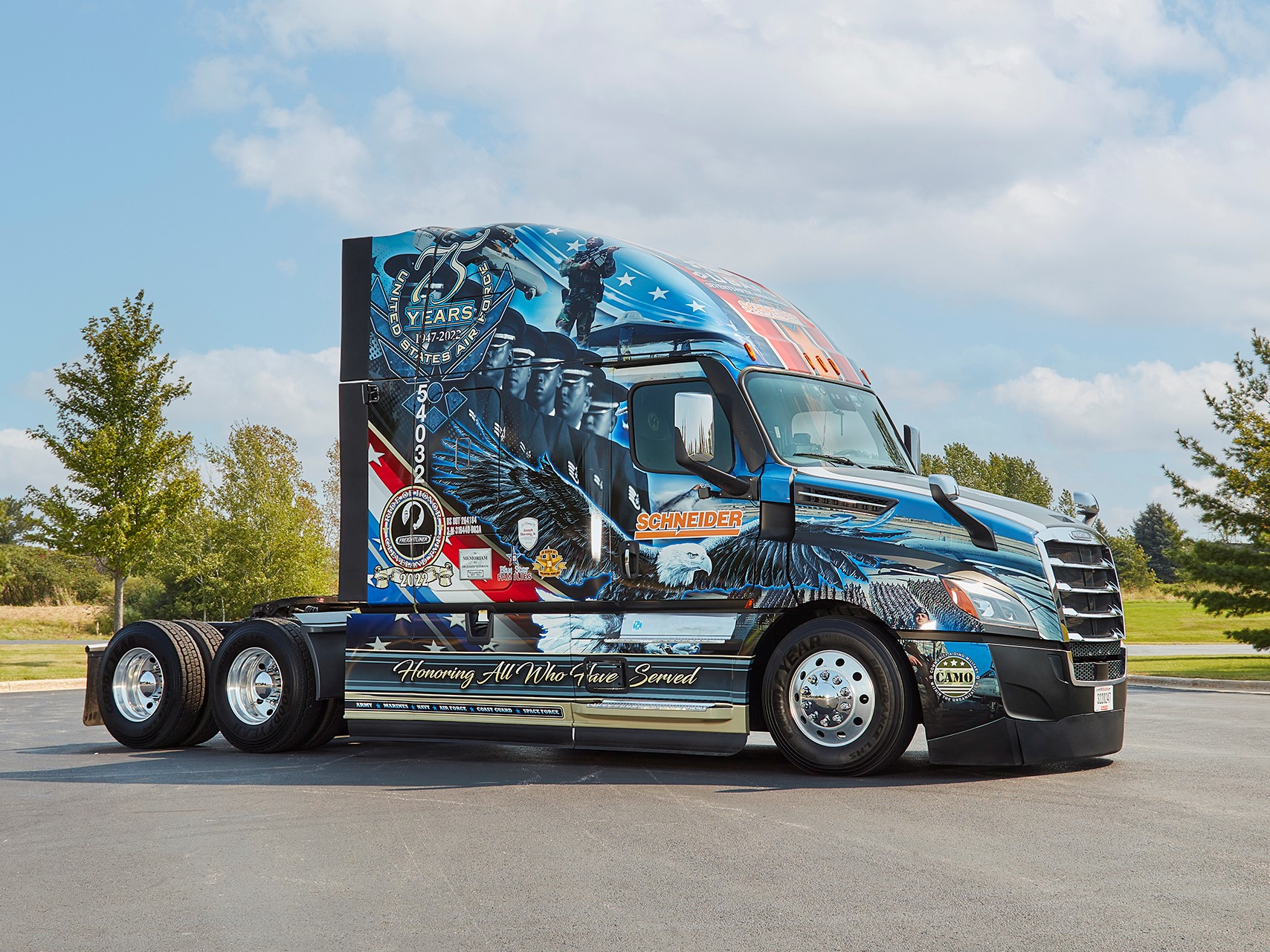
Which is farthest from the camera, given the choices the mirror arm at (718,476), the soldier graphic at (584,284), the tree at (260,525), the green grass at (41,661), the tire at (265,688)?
the tree at (260,525)

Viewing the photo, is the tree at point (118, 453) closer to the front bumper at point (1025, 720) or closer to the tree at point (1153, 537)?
the front bumper at point (1025, 720)

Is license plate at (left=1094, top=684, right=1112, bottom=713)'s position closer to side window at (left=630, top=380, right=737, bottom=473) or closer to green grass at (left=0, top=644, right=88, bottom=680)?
side window at (left=630, top=380, right=737, bottom=473)

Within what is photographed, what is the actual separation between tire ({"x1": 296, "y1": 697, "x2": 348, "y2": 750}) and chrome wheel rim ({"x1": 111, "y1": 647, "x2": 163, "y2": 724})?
1662mm

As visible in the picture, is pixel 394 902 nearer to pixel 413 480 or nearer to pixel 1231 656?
pixel 413 480

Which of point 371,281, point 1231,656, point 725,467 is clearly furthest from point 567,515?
point 1231,656

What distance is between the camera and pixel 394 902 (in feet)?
18.0

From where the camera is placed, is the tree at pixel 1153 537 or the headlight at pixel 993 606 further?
the tree at pixel 1153 537

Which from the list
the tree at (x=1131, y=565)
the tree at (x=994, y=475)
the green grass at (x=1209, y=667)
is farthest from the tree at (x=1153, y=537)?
the green grass at (x=1209, y=667)

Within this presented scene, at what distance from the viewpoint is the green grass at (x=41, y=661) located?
24.6 meters

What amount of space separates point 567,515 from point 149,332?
17730 millimetres

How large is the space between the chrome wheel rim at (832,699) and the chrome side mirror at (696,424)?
167cm

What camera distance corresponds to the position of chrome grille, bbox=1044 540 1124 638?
8.93 metres

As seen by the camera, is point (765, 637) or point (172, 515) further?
point (172, 515)

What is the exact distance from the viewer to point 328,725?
11.7 m
